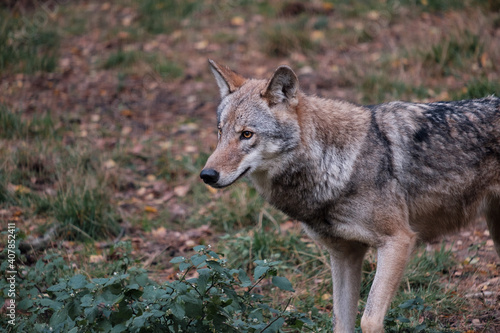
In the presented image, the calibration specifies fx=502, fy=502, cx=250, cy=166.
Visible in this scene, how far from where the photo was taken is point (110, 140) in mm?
7730

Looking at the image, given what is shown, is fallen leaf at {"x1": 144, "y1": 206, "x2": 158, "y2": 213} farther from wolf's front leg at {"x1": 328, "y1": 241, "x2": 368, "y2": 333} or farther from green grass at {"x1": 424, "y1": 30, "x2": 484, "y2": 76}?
green grass at {"x1": 424, "y1": 30, "x2": 484, "y2": 76}

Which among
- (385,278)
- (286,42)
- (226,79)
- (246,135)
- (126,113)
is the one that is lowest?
(126,113)

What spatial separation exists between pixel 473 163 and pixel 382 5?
787 centimetres

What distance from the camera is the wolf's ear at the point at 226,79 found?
402cm

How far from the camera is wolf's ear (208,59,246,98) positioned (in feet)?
13.2

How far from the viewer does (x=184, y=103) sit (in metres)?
8.98

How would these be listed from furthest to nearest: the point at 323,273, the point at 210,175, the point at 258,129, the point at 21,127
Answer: the point at 21,127, the point at 323,273, the point at 258,129, the point at 210,175

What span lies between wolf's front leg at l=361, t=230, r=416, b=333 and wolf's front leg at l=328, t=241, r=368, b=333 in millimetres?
381

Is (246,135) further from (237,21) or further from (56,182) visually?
(237,21)

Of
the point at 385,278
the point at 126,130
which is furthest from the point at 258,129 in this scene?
the point at 126,130

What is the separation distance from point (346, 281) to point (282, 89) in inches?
61.8

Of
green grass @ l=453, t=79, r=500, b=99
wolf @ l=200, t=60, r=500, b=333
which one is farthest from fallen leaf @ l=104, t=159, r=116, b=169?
green grass @ l=453, t=79, r=500, b=99

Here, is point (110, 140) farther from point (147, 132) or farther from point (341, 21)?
point (341, 21)

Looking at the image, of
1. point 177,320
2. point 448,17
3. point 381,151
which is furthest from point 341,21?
point 177,320
